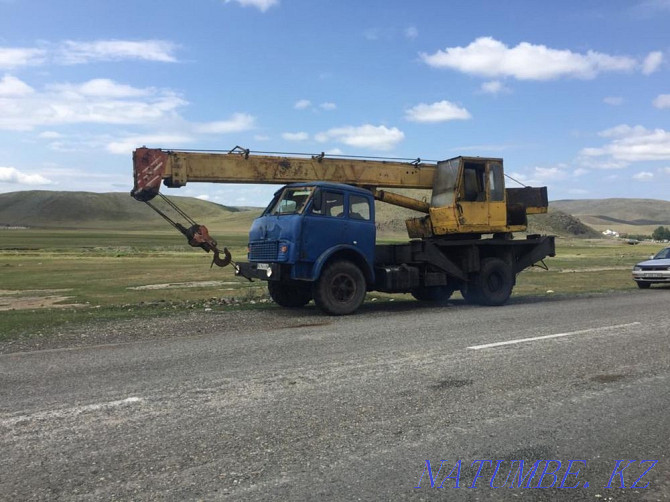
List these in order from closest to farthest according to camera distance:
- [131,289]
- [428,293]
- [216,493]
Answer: [216,493] < [428,293] < [131,289]

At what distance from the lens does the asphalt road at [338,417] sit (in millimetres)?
4062

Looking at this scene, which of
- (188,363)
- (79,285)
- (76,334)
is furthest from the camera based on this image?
(79,285)

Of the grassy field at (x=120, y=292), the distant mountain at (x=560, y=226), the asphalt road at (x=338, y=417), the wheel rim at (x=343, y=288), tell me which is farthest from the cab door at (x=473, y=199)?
the distant mountain at (x=560, y=226)

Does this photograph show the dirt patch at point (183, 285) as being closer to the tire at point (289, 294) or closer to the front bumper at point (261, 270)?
the tire at point (289, 294)

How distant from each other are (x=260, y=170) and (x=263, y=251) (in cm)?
189

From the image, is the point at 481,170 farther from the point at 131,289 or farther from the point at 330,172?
the point at 131,289

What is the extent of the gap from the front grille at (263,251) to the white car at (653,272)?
14.2 metres

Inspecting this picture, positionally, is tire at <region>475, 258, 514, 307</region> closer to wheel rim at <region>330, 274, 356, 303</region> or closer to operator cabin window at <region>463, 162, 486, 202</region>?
operator cabin window at <region>463, 162, 486, 202</region>

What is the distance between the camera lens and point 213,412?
5488mm

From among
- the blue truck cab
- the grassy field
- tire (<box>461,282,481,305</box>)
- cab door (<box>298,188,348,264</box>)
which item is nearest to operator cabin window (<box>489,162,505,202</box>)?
tire (<box>461,282,481,305</box>)

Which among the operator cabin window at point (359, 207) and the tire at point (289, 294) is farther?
the tire at point (289, 294)

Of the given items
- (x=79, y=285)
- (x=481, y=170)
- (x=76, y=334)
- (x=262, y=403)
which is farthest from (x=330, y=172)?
(x=79, y=285)

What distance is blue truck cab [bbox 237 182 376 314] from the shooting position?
1224 cm

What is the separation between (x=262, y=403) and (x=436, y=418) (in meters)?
1.66
